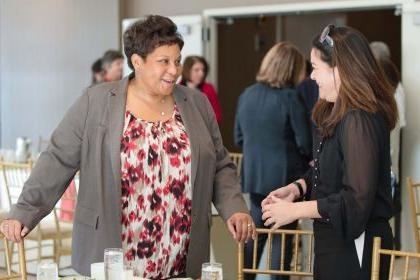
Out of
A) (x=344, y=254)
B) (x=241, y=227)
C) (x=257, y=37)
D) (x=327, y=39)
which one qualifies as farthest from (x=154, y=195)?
(x=257, y=37)

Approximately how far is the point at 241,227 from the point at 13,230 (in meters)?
0.75

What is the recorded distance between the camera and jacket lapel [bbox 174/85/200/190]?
8.58 feet

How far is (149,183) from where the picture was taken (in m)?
2.57

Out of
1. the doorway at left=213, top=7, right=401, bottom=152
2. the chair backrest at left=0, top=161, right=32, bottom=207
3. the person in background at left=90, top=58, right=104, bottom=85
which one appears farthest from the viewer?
the doorway at left=213, top=7, right=401, bottom=152

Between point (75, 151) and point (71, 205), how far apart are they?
255 centimetres

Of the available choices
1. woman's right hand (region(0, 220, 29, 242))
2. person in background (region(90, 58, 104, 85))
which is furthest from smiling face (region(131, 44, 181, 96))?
→ person in background (region(90, 58, 104, 85))

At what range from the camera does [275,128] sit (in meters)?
4.53

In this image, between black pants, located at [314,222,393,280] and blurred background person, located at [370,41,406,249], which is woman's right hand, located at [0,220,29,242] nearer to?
black pants, located at [314,222,393,280]

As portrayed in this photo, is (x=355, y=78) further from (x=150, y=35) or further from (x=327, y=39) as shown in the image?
(x=150, y=35)

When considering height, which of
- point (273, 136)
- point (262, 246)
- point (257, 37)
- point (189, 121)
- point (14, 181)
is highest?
point (257, 37)

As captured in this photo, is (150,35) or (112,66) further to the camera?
(112,66)

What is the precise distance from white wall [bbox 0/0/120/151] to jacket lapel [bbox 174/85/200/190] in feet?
15.8

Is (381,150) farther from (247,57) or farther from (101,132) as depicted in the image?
(247,57)

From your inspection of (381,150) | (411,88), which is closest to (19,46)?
(411,88)
